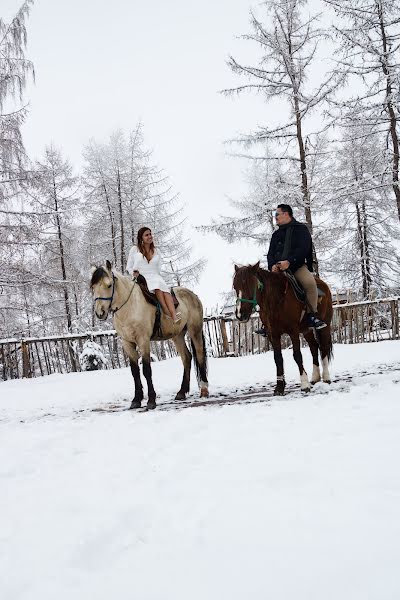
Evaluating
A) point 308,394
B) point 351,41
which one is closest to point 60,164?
point 351,41

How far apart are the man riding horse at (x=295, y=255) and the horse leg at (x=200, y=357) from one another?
4.20 ft

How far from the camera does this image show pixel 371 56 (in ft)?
41.8

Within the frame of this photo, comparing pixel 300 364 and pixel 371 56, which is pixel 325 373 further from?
pixel 371 56

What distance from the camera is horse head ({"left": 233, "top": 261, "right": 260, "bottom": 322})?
18.7 ft

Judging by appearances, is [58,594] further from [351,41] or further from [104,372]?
[351,41]

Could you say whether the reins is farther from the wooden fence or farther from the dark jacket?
the wooden fence

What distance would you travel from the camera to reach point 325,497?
6.26ft

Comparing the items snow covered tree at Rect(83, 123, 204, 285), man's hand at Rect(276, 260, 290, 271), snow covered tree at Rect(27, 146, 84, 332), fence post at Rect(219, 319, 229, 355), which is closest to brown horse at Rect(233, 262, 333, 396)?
man's hand at Rect(276, 260, 290, 271)

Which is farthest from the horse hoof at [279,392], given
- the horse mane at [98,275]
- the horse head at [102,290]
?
the horse mane at [98,275]

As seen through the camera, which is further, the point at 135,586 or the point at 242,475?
the point at 242,475

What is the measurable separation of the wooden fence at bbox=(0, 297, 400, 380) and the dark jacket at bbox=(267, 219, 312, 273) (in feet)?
17.3

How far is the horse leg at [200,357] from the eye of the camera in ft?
21.6

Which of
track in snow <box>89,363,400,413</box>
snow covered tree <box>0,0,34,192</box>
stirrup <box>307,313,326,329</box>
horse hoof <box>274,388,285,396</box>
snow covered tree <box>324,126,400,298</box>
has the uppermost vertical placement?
snow covered tree <box>0,0,34,192</box>

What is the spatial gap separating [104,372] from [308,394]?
22.2 ft
